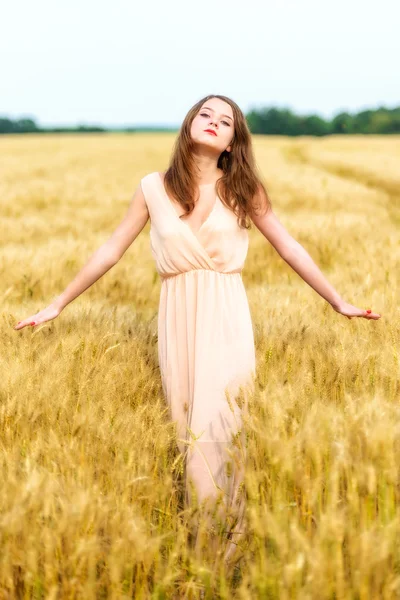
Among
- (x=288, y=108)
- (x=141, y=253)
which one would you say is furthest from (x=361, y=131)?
(x=141, y=253)

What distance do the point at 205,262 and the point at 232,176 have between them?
302mm

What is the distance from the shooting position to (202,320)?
82.5 inches

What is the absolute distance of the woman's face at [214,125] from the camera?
2.13 metres

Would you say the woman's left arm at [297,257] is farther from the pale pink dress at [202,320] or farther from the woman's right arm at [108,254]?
the woman's right arm at [108,254]

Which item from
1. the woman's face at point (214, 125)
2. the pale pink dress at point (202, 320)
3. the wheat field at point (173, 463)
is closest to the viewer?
the wheat field at point (173, 463)

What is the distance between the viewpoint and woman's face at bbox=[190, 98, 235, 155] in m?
2.13

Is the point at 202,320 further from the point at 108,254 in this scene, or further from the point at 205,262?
the point at 108,254

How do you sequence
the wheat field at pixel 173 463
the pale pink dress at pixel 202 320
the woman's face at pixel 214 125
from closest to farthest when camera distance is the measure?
1. the wheat field at pixel 173 463
2. the pale pink dress at pixel 202 320
3. the woman's face at pixel 214 125

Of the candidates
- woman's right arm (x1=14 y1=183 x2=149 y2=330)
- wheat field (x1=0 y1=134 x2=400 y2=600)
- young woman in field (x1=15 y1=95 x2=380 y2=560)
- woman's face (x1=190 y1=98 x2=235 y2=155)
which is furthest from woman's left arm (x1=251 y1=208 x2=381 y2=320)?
woman's right arm (x1=14 y1=183 x2=149 y2=330)

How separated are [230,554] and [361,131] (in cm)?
6801

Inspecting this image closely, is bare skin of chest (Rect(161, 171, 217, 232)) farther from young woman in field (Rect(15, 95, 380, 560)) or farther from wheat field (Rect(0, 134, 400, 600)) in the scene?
wheat field (Rect(0, 134, 400, 600))

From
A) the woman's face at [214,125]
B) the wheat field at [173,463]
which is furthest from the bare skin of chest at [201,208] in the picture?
the wheat field at [173,463]

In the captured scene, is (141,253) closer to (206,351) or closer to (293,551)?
(206,351)

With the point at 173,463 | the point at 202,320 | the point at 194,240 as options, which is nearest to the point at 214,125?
the point at 194,240
